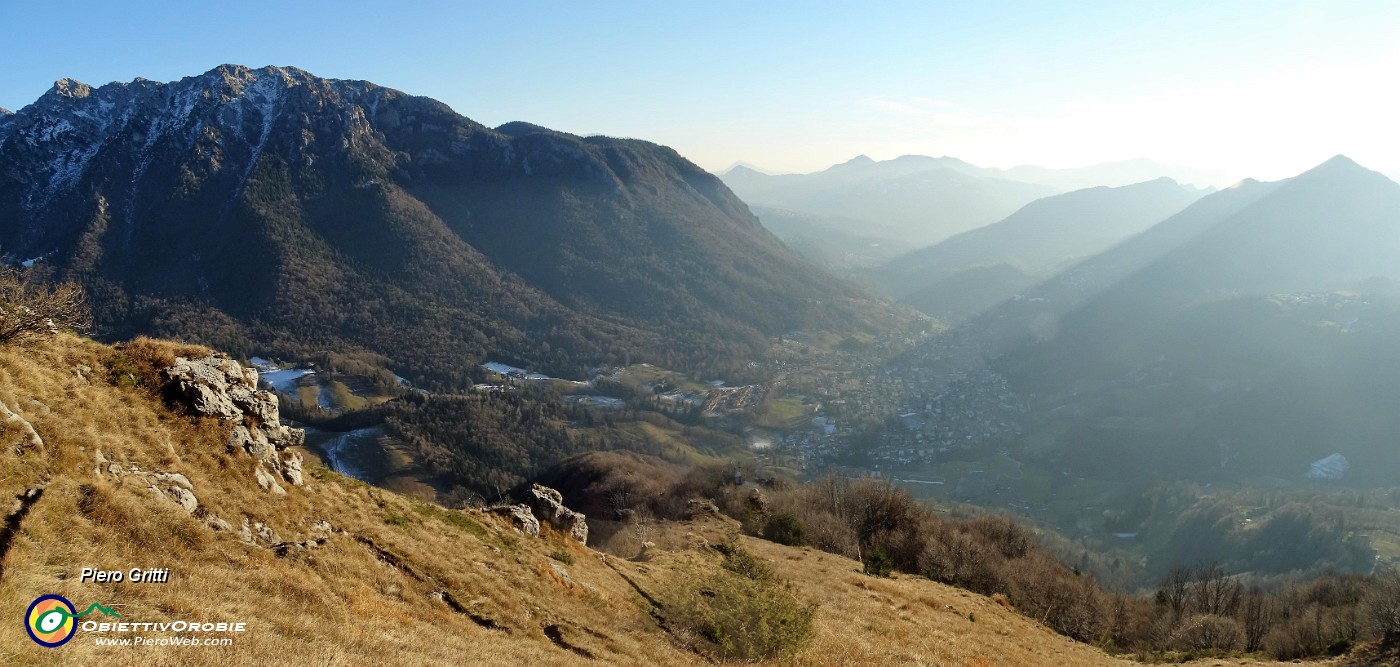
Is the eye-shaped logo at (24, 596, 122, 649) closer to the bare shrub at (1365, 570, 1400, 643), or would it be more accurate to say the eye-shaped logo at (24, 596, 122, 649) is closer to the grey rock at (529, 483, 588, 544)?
the grey rock at (529, 483, 588, 544)

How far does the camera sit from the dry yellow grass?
12.9 meters

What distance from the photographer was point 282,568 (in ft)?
55.4

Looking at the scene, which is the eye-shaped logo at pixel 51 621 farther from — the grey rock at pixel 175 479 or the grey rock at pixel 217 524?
the grey rock at pixel 175 479

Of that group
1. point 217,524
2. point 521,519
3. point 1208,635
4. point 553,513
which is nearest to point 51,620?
point 217,524

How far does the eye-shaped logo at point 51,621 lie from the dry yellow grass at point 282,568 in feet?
0.63

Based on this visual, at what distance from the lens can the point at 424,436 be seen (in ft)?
480

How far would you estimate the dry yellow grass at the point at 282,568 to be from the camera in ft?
42.3

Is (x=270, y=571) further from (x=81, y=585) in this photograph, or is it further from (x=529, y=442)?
(x=529, y=442)

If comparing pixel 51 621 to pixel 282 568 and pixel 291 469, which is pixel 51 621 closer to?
pixel 282 568

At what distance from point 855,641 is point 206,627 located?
2490cm

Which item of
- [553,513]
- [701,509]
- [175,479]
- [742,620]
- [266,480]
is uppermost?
[175,479]

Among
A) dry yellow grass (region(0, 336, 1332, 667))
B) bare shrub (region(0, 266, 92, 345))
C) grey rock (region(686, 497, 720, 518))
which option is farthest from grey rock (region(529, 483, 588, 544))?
grey rock (region(686, 497, 720, 518))

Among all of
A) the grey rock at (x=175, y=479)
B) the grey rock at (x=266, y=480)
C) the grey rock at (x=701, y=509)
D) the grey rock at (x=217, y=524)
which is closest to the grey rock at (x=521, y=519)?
the grey rock at (x=266, y=480)

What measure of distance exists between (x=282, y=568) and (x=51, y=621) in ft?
19.2
